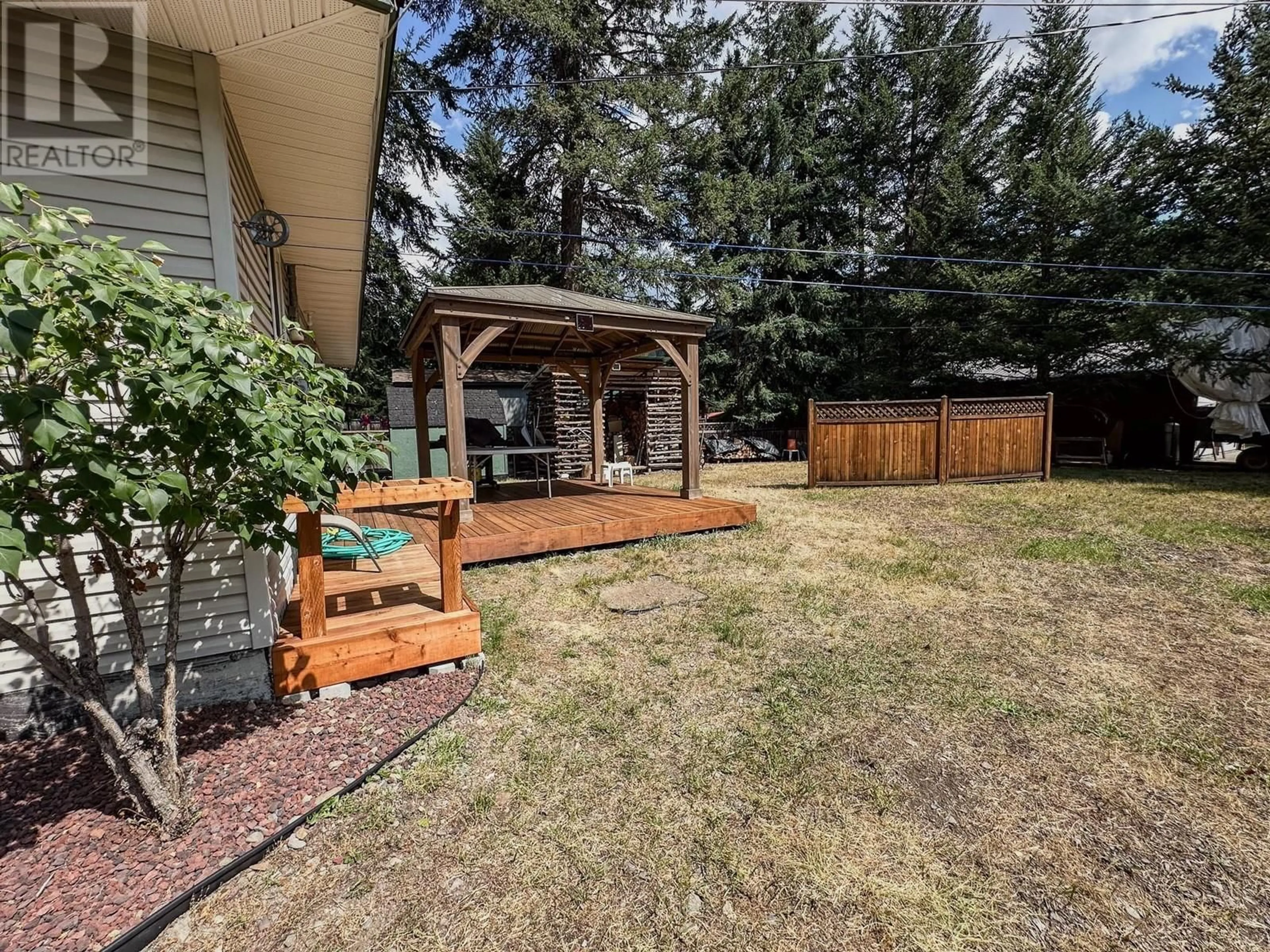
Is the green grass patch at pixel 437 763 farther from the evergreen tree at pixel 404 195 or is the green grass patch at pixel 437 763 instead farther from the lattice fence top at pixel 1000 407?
the evergreen tree at pixel 404 195

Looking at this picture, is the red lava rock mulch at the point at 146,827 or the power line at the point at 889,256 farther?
the power line at the point at 889,256

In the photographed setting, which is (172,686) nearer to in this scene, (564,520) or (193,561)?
(193,561)

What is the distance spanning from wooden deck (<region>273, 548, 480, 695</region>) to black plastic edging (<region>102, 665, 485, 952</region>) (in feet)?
2.00

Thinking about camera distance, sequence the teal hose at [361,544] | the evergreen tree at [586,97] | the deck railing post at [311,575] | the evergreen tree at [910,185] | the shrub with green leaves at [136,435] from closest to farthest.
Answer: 1. the shrub with green leaves at [136,435]
2. the deck railing post at [311,575]
3. the teal hose at [361,544]
4. the evergreen tree at [586,97]
5. the evergreen tree at [910,185]

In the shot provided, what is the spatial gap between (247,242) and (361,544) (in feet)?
7.00

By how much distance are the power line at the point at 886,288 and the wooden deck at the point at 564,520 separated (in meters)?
9.46

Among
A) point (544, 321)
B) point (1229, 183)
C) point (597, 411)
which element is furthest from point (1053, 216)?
point (544, 321)

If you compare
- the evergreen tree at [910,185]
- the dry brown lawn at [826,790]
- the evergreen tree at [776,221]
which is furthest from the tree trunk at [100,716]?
the evergreen tree at [910,185]

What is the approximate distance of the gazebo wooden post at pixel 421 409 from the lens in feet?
23.6

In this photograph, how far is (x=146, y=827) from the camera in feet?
5.82

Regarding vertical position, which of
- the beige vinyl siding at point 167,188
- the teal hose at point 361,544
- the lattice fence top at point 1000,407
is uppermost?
the beige vinyl siding at point 167,188

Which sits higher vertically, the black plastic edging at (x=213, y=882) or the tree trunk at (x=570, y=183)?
the tree trunk at (x=570, y=183)

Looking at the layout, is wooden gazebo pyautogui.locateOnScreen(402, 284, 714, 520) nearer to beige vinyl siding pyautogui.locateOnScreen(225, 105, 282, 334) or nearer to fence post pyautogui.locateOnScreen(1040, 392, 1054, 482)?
beige vinyl siding pyautogui.locateOnScreen(225, 105, 282, 334)

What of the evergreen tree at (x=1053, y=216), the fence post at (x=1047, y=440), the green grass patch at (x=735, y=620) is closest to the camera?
the green grass patch at (x=735, y=620)
